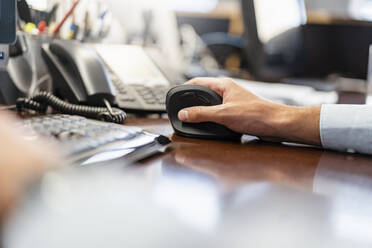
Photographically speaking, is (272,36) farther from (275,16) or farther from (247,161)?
(247,161)

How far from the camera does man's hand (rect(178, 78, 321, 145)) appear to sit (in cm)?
68

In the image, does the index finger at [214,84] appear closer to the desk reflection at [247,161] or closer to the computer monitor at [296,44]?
the desk reflection at [247,161]

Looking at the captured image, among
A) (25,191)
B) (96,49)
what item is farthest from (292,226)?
(96,49)

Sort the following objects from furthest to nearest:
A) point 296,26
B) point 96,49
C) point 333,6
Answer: point 333,6 → point 296,26 → point 96,49

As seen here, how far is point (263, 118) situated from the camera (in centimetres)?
69

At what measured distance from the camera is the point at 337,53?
246 centimetres

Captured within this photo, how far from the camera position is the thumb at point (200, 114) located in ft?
2.22

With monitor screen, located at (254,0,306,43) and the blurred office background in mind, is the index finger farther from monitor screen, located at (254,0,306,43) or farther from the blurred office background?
monitor screen, located at (254,0,306,43)

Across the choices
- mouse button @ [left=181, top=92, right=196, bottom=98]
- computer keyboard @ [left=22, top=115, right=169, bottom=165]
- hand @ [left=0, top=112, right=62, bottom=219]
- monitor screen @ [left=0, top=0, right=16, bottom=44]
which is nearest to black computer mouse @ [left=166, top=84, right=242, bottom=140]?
mouse button @ [left=181, top=92, right=196, bottom=98]

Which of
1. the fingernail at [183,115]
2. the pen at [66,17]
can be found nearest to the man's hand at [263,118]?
the fingernail at [183,115]

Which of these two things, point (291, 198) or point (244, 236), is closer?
point (244, 236)

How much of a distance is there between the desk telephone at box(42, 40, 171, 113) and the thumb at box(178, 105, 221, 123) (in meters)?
0.18

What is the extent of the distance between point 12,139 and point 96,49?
26.5 inches

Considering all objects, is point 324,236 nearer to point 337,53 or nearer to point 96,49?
point 96,49
